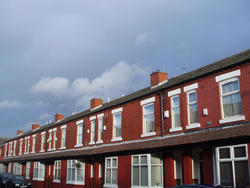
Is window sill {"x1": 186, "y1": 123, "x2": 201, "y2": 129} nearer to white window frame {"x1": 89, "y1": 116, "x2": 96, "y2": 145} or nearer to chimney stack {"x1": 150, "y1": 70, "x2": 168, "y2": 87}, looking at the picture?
chimney stack {"x1": 150, "y1": 70, "x2": 168, "y2": 87}

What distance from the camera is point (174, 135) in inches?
604

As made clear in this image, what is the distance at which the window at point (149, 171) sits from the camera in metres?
15.5

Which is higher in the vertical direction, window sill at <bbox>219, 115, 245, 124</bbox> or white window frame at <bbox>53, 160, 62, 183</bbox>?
window sill at <bbox>219, 115, 245, 124</bbox>

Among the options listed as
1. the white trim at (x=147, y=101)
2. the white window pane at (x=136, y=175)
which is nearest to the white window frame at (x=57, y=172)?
the white window pane at (x=136, y=175)

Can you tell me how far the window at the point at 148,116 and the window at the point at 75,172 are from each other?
7.21 m

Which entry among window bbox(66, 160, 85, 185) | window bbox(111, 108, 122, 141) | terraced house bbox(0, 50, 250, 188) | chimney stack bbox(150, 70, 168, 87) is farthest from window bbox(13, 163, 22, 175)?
chimney stack bbox(150, 70, 168, 87)

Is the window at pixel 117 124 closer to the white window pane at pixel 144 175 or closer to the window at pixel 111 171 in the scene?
the window at pixel 111 171

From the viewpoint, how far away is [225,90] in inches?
532

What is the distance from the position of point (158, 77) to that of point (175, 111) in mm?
3260

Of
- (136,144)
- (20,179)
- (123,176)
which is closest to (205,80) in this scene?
(136,144)

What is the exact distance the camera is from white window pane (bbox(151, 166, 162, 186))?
15.5 meters

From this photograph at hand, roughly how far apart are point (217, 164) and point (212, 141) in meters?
1.04

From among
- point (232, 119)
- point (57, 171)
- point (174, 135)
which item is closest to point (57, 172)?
point (57, 171)

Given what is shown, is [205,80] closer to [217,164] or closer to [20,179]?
[217,164]
